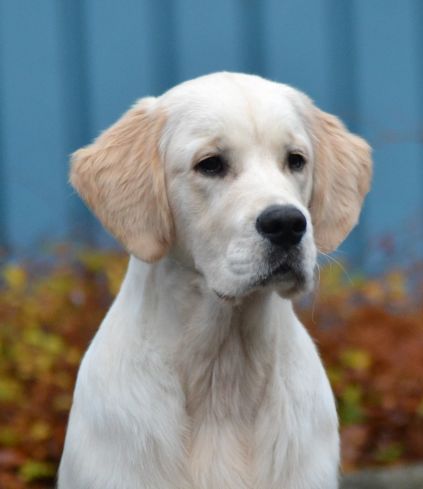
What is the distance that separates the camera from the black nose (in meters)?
3.96

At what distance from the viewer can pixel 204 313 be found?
434 centimetres

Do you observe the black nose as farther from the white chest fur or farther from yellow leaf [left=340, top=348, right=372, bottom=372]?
yellow leaf [left=340, top=348, right=372, bottom=372]

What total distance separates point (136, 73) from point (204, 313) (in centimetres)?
292

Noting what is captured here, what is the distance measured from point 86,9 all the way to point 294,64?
1.05 meters

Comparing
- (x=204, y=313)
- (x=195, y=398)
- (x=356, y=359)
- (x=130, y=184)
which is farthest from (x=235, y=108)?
(x=356, y=359)

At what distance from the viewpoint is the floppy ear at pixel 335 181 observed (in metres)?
4.44

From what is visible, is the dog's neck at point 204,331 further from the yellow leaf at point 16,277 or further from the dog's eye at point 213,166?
the yellow leaf at point 16,277

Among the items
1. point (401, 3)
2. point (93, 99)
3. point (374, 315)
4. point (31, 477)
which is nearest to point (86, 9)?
point (93, 99)

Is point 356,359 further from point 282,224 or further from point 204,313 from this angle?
point 282,224

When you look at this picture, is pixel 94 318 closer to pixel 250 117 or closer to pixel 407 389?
pixel 407 389

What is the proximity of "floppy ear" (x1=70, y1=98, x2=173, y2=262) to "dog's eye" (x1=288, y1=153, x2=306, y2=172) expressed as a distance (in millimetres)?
380

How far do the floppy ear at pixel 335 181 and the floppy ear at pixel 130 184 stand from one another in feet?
1.59

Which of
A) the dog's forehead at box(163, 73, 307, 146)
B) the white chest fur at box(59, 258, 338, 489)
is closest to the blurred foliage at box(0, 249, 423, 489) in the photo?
the white chest fur at box(59, 258, 338, 489)

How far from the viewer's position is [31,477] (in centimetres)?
555
